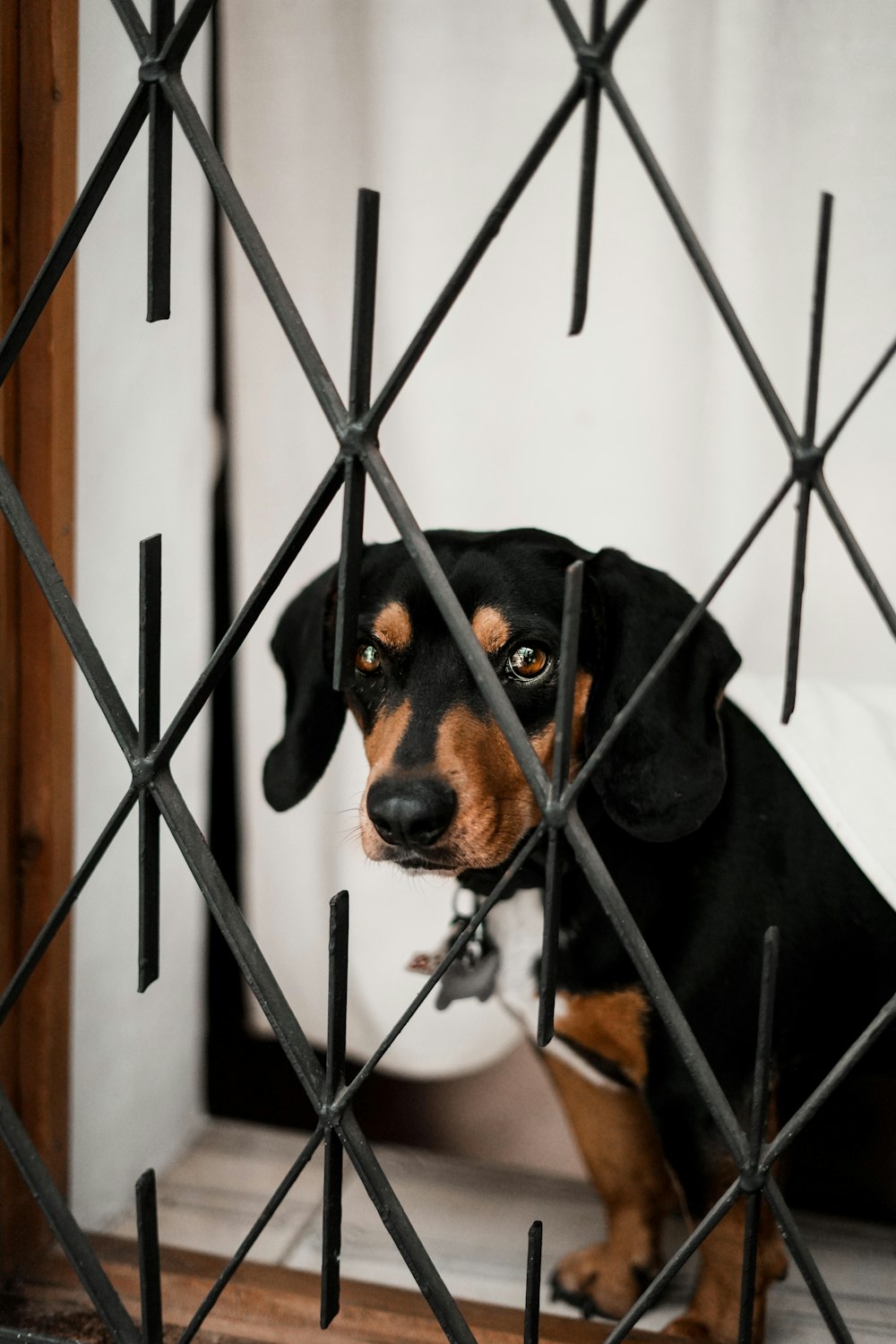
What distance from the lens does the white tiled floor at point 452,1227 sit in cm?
156

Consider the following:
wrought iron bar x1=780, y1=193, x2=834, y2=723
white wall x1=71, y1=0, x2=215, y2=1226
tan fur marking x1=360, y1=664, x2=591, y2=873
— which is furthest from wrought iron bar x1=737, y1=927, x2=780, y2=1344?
white wall x1=71, y1=0, x2=215, y2=1226

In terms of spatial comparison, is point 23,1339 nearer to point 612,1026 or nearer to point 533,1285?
point 533,1285

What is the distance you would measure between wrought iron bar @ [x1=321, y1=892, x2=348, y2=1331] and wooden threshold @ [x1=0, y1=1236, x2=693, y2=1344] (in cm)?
36

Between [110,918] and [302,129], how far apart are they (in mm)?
1144

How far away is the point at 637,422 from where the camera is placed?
5.75 feet

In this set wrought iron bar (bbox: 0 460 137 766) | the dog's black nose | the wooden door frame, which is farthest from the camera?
the wooden door frame

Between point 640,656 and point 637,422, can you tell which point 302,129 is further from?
point 640,656

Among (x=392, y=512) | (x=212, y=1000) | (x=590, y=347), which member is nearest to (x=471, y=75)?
(x=590, y=347)

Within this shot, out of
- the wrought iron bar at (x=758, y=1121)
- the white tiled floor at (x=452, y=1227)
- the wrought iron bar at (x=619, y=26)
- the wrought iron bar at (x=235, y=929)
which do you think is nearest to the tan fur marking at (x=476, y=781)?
the wrought iron bar at (x=235, y=929)

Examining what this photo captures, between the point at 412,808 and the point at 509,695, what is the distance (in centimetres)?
22

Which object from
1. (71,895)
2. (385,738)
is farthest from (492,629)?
(71,895)

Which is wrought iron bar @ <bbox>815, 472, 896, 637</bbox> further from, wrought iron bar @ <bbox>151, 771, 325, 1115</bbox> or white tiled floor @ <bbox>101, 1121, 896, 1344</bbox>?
white tiled floor @ <bbox>101, 1121, 896, 1344</bbox>

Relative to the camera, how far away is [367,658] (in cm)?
139

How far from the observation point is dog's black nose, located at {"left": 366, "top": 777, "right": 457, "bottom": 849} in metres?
1.15
